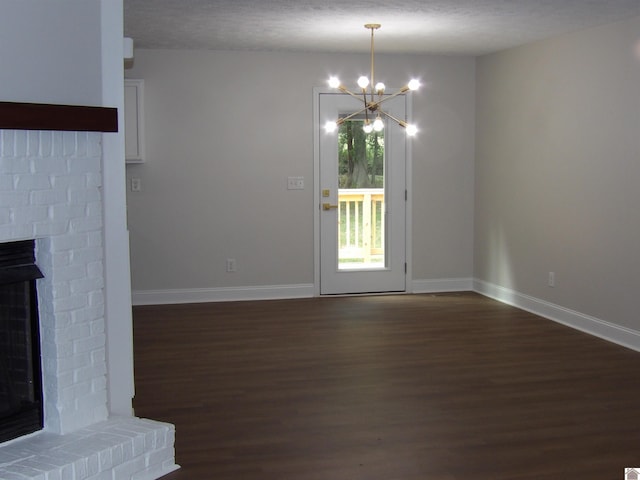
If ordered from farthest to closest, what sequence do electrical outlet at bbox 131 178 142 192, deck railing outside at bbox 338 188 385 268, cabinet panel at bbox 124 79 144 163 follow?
deck railing outside at bbox 338 188 385 268
electrical outlet at bbox 131 178 142 192
cabinet panel at bbox 124 79 144 163

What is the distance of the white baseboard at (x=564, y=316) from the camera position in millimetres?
5281

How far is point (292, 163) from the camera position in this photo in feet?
23.2

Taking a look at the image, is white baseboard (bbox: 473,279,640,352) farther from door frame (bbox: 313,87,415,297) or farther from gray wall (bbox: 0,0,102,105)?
gray wall (bbox: 0,0,102,105)

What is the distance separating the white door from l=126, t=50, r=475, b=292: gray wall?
0.16m

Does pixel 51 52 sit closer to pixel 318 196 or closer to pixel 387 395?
pixel 387 395

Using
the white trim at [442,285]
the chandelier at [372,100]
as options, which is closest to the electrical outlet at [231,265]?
the chandelier at [372,100]

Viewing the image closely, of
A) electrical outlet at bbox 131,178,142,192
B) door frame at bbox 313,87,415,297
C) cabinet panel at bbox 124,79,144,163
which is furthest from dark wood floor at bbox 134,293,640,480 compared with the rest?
cabinet panel at bbox 124,79,144,163

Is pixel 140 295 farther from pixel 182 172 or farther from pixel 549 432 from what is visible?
pixel 549 432

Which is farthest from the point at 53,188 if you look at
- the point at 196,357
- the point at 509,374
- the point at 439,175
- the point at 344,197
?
the point at 439,175

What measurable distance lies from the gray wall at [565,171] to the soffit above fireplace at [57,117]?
3690 mm

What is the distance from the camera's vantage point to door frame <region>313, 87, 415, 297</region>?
7078mm

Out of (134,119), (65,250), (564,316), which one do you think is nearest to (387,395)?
(65,250)

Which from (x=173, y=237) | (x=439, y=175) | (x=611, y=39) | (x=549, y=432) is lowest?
(x=549, y=432)

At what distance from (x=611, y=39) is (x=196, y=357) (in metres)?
3.73
